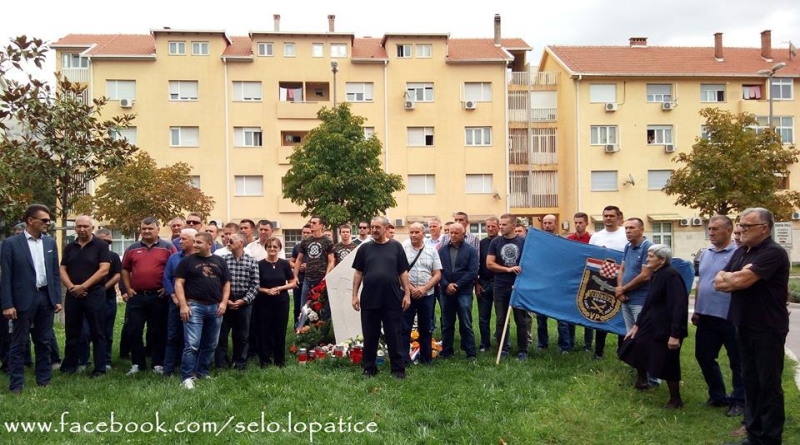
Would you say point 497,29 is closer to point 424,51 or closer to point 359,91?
point 424,51

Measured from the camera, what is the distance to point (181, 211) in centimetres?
3216

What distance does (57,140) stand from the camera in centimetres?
1134

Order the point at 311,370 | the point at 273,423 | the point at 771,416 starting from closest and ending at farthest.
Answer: the point at 771,416 < the point at 273,423 < the point at 311,370

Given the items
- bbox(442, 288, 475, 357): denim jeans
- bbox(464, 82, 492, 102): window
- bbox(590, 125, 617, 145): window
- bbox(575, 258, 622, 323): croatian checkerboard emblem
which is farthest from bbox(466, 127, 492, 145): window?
bbox(575, 258, 622, 323): croatian checkerboard emblem

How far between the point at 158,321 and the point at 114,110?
34.4 m

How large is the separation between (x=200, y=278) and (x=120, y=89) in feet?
117

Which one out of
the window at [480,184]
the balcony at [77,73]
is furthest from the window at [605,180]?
the balcony at [77,73]

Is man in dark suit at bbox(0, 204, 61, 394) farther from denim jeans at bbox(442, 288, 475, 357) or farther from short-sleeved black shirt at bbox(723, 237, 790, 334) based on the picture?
short-sleeved black shirt at bbox(723, 237, 790, 334)

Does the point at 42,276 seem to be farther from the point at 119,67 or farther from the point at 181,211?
the point at 119,67

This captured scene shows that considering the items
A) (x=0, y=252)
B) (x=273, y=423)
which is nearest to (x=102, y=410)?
(x=273, y=423)

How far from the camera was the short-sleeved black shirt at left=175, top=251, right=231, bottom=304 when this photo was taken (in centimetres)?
805

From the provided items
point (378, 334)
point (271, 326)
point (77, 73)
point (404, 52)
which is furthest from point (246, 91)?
point (378, 334)

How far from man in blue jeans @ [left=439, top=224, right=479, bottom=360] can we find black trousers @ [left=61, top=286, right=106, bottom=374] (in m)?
4.46

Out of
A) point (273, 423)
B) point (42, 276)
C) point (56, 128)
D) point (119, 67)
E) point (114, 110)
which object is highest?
point (119, 67)
